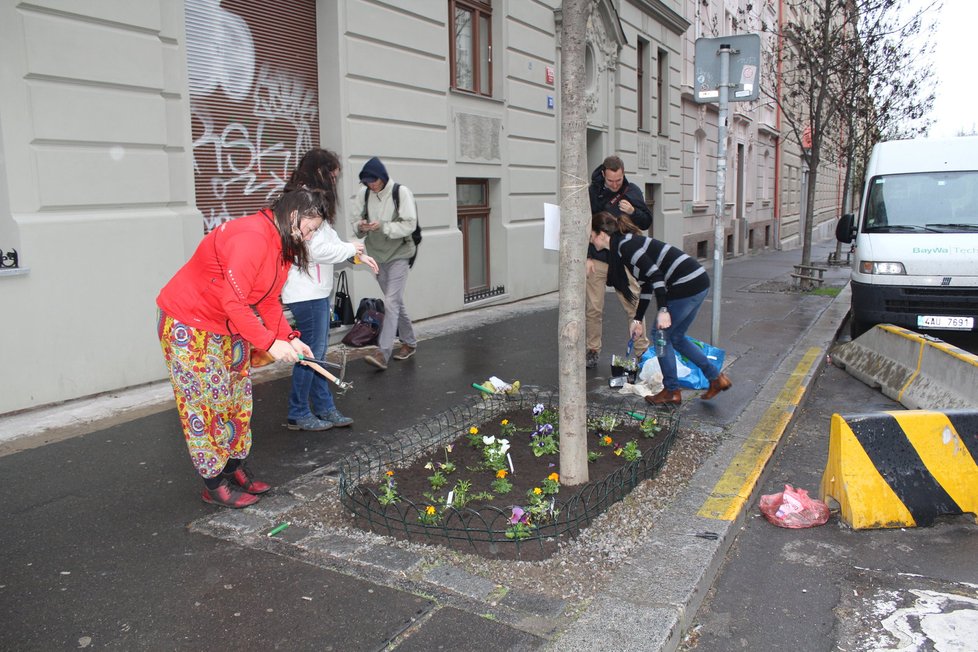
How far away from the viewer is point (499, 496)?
3.85 m

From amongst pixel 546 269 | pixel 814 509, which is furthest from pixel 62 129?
pixel 546 269

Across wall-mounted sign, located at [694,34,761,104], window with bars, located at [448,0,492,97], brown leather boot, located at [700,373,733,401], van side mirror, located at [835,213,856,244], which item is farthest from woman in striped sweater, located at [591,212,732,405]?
window with bars, located at [448,0,492,97]

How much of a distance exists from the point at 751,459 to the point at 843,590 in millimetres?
1338

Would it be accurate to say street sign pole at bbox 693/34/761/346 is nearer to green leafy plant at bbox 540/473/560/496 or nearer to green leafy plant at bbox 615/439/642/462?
green leafy plant at bbox 615/439/642/462

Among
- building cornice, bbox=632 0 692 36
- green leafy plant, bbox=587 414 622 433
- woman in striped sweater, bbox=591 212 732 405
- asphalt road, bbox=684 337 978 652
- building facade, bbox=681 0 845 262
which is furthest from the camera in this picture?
building facade, bbox=681 0 845 262

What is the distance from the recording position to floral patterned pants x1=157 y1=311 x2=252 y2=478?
354 centimetres

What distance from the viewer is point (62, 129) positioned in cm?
569

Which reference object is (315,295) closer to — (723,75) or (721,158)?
(721,158)

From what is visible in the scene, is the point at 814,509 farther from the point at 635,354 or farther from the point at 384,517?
the point at 635,354

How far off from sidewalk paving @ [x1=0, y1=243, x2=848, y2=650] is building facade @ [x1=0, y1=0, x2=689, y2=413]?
2.64ft

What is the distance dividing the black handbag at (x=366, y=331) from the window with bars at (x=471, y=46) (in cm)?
443

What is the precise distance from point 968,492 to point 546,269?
9.24 meters

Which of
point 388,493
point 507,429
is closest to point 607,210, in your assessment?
point 507,429

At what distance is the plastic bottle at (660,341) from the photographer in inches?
218
